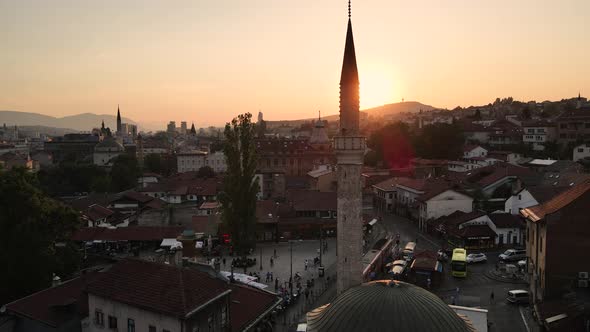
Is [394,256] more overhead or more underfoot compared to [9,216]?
more underfoot

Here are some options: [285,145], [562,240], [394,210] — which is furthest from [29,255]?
[285,145]

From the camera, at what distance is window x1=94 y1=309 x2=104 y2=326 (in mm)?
16109

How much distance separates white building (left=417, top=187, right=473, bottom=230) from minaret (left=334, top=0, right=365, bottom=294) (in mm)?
19964

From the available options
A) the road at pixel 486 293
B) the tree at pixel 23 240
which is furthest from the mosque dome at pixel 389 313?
the tree at pixel 23 240

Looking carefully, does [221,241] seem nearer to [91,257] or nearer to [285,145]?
[91,257]

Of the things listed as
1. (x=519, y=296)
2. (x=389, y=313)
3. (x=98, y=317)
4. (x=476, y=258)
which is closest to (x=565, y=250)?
(x=519, y=296)

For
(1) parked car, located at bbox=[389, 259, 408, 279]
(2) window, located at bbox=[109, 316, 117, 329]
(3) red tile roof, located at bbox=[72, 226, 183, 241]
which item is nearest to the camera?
(2) window, located at bbox=[109, 316, 117, 329]

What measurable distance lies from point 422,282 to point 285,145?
4562 centimetres

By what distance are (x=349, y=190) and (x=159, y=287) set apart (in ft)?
28.1

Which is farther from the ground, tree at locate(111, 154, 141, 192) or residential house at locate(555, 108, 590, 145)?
residential house at locate(555, 108, 590, 145)

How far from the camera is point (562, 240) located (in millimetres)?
19672

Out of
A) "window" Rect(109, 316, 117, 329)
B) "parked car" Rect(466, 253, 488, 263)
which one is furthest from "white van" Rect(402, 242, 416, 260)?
"window" Rect(109, 316, 117, 329)

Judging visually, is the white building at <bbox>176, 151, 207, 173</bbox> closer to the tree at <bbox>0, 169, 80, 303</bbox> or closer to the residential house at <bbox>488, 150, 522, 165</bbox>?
the residential house at <bbox>488, 150, 522, 165</bbox>

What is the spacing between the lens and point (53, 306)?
1781 cm
